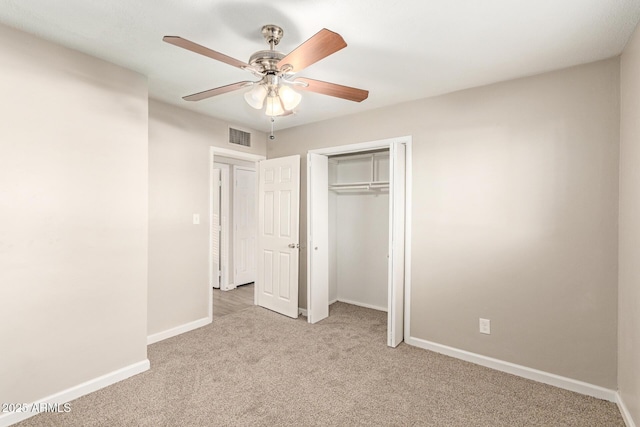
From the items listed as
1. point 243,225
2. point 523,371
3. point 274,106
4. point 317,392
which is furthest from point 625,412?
point 243,225

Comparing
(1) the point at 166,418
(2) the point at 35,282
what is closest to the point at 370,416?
(1) the point at 166,418

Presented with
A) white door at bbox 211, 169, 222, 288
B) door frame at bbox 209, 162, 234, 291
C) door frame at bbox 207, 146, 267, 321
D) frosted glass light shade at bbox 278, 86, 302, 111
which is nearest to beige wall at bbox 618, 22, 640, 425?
frosted glass light shade at bbox 278, 86, 302, 111

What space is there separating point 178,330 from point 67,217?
173 centimetres

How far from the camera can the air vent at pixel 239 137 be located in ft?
12.7

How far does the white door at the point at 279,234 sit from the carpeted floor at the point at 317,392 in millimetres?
880

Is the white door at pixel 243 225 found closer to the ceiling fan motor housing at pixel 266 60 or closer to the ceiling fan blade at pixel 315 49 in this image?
the ceiling fan motor housing at pixel 266 60

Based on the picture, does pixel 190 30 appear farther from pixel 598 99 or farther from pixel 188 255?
pixel 598 99

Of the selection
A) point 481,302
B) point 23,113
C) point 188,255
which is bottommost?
point 481,302

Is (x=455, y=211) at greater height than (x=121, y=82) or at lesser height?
lesser

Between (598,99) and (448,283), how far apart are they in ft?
6.02

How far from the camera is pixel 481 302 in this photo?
2721mm

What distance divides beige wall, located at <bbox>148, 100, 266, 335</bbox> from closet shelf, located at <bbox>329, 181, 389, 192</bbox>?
65.6 inches

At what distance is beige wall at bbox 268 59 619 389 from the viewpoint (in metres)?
2.23

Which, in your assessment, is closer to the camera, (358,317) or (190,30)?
(190,30)
